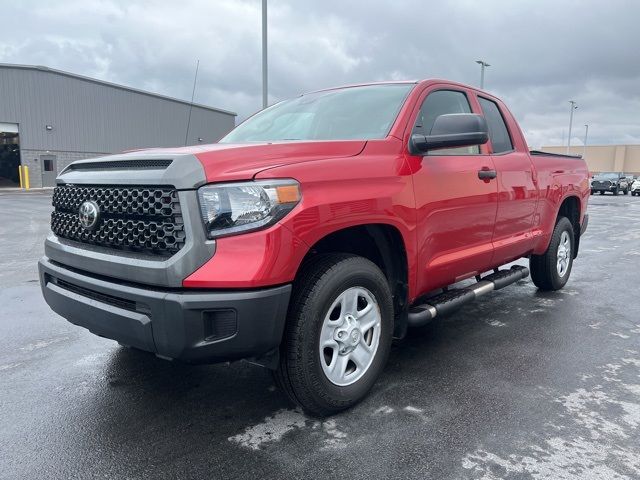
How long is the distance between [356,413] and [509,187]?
7.83ft

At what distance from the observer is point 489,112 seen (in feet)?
14.9

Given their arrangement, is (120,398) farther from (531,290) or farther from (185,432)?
(531,290)

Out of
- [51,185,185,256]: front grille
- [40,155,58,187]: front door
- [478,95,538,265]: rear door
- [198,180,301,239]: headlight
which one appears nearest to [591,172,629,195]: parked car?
[40,155,58,187]: front door

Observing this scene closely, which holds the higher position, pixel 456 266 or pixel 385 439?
pixel 456 266

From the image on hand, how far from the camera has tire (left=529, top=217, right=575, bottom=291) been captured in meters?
5.37

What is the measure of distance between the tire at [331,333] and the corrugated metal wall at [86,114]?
26.8 m

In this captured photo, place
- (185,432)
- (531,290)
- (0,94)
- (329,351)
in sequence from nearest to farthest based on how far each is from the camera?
(185,432), (329,351), (531,290), (0,94)

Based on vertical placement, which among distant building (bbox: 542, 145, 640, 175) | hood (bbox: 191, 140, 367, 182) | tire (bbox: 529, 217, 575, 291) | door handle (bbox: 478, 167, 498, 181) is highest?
distant building (bbox: 542, 145, 640, 175)

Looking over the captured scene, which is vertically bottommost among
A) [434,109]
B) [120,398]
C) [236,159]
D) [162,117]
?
[120,398]

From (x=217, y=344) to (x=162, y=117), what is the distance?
39731 millimetres

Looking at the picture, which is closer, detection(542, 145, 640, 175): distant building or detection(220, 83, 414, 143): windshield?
detection(220, 83, 414, 143): windshield

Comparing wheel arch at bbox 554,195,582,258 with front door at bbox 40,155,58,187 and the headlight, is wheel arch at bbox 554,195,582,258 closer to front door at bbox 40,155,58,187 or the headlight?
the headlight

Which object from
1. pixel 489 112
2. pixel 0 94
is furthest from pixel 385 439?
pixel 0 94

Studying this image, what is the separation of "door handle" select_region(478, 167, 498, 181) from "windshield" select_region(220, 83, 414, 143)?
2.78 feet
